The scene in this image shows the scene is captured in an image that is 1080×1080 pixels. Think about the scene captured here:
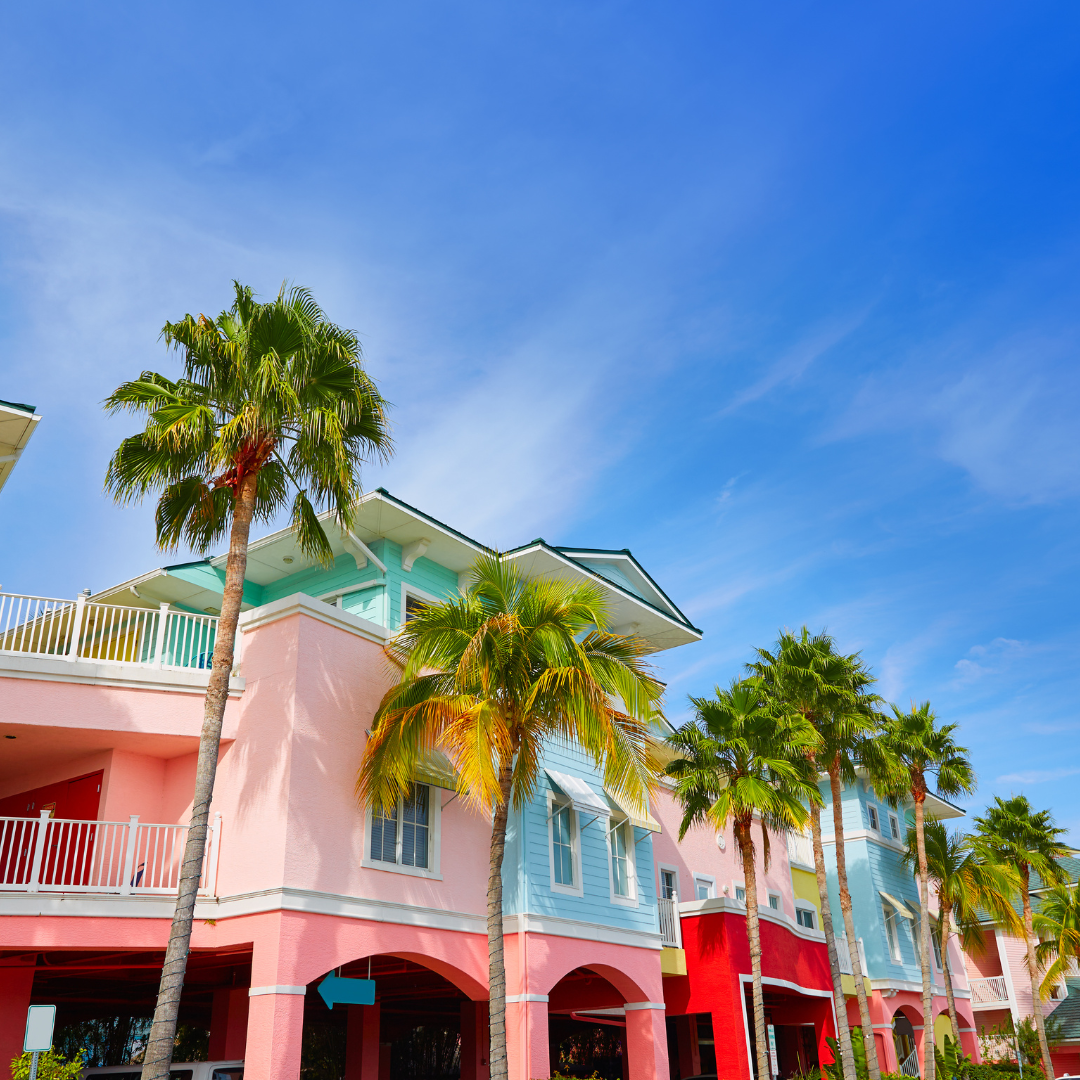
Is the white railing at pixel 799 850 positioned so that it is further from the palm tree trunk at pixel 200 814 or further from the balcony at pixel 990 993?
the palm tree trunk at pixel 200 814

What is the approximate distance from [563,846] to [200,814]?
10.1m

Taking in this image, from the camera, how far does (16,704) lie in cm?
1656

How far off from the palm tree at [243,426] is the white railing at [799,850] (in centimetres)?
2632

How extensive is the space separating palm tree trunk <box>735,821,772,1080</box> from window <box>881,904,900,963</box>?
16.3 meters

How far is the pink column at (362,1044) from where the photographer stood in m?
22.0

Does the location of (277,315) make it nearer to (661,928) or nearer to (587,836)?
(587,836)

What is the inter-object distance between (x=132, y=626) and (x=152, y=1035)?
8555mm

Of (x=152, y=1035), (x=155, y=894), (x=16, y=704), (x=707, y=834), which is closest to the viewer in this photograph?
(x=152, y=1035)

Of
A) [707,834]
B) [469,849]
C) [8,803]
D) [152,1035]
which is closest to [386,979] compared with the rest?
[469,849]

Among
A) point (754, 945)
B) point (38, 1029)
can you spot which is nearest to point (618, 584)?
point (754, 945)

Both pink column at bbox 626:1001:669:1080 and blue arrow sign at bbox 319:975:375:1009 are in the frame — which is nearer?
blue arrow sign at bbox 319:975:375:1009

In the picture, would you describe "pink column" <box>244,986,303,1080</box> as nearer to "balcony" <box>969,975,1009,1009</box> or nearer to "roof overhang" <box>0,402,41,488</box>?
"roof overhang" <box>0,402,41,488</box>

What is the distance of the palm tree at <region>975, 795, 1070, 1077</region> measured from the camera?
3922cm

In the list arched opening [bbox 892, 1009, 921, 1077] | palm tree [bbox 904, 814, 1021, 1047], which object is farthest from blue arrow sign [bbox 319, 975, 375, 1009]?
arched opening [bbox 892, 1009, 921, 1077]
